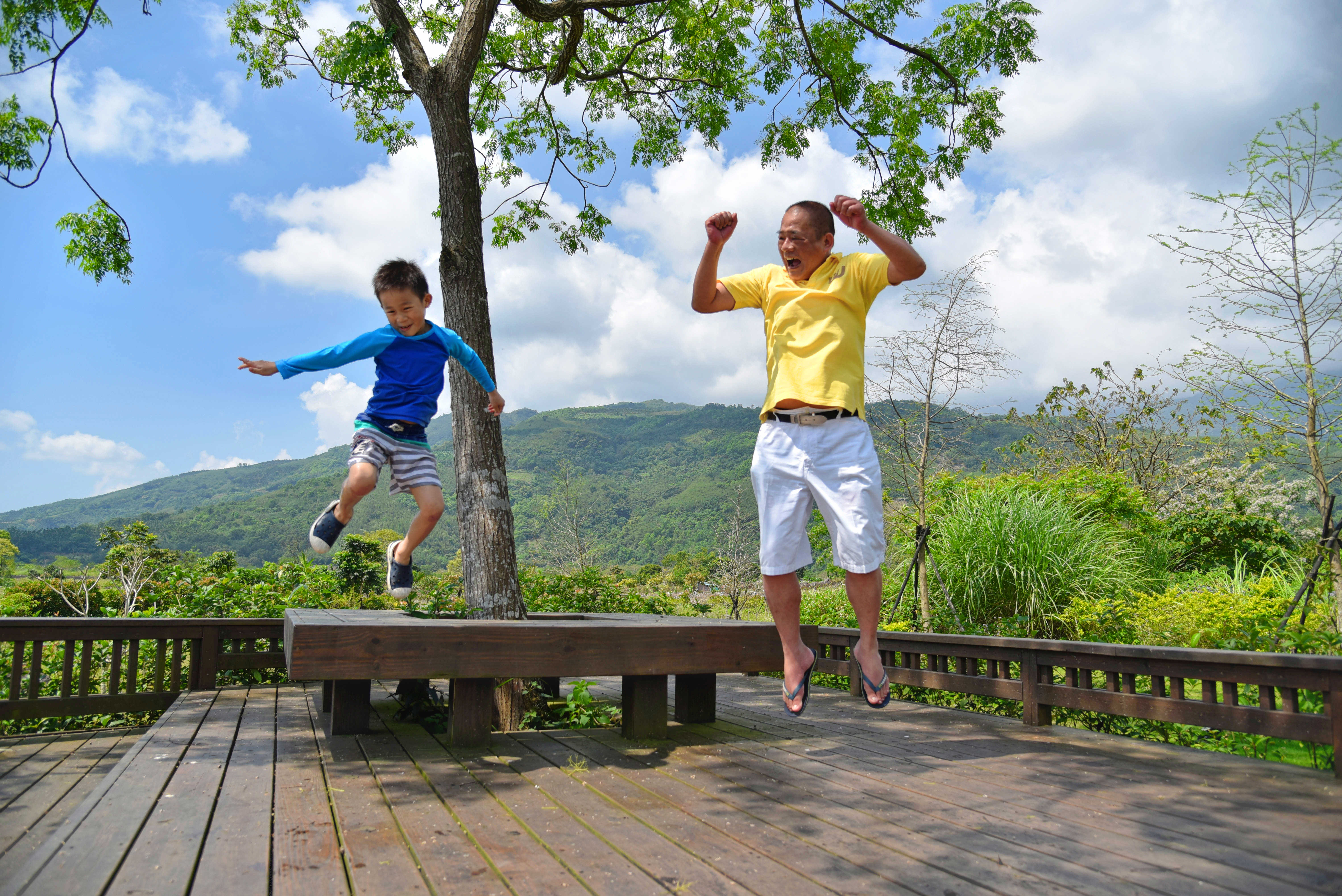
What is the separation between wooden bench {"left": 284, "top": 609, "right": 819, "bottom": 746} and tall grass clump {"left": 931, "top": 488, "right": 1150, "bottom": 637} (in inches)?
123

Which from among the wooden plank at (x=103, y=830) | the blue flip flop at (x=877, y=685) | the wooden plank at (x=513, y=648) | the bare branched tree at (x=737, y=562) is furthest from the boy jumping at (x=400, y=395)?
the bare branched tree at (x=737, y=562)

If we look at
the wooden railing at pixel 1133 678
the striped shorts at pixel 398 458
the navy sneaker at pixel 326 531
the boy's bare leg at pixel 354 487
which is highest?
the striped shorts at pixel 398 458

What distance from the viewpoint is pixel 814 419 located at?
2.71 m

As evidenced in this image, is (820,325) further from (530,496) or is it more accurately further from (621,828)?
(530,496)

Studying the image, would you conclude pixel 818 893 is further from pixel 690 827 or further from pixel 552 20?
pixel 552 20

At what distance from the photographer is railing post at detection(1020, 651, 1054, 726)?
3.85 meters

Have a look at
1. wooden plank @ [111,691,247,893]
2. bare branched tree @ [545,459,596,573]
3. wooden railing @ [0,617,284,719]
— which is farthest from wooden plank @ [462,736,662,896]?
bare branched tree @ [545,459,596,573]

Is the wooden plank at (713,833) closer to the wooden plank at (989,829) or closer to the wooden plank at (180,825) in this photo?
the wooden plank at (989,829)

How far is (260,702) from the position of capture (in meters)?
4.50

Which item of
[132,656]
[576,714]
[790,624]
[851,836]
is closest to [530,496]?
[132,656]

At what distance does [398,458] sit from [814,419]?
6.07ft

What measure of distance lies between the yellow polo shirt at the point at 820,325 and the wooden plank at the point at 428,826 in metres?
1.68

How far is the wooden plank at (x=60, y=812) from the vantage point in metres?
1.88

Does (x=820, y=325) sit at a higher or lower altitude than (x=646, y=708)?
higher
